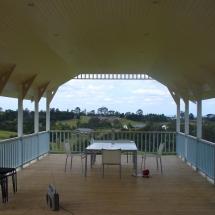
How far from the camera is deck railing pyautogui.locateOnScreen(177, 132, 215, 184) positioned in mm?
6426

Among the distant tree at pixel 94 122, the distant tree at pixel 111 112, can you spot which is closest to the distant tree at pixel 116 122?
the distant tree at pixel 111 112

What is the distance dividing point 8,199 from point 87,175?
7.62ft

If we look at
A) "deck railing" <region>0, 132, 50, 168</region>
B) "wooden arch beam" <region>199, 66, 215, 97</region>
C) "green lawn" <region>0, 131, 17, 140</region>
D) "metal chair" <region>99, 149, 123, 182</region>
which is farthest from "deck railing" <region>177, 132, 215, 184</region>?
"green lawn" <region>0, 131, 17, 140</region>

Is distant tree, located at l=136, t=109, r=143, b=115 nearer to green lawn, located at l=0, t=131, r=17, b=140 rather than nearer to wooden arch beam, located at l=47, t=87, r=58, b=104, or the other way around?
wooden arch beam, located at l=47, t=87, r=58, b=104

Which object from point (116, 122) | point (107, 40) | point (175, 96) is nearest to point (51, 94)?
point (116, 122)

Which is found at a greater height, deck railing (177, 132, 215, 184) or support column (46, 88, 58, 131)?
Answer: support column (46, 88, 58, 131)

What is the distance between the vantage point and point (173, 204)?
489 centimetres

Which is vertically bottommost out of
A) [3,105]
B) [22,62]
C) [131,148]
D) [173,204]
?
[173,204]

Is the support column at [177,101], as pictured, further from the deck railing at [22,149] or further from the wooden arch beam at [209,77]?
the deck railing at [22,149]

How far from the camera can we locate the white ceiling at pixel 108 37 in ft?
13.1

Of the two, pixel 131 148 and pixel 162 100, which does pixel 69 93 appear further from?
pixel 131 148

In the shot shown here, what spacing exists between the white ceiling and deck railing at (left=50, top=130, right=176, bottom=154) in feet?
8.40

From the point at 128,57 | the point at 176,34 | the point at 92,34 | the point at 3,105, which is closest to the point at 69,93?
the point at 3,105

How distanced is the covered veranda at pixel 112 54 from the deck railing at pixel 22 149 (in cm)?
2
